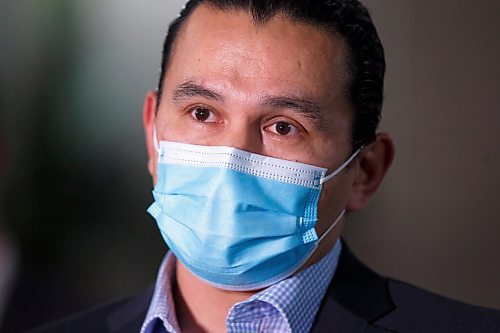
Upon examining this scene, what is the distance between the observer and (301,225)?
5.26ft

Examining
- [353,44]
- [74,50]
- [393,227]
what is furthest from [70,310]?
[353,44]

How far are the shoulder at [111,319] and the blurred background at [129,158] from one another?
0.90 meters

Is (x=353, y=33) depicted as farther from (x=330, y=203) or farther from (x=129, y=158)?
(x=129, y=158)

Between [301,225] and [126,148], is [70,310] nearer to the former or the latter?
[126,148]

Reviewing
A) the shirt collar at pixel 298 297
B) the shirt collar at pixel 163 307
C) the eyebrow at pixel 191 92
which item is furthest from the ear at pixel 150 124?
the shirt collar at pixel 298 297

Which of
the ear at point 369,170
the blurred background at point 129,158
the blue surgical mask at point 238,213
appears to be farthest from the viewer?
the blurred background at point 129,158

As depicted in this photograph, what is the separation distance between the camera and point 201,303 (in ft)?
5.73

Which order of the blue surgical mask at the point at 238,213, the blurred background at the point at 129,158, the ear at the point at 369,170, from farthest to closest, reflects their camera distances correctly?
the blurred background at the point at 129,158 → the ear at the point at 369,170 → the blue surgical mask at the point at 238,213

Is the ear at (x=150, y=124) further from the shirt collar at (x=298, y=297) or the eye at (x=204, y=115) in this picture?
the shirt collar at (x=298, y=297)

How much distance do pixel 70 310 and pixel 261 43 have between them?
64.2 inches

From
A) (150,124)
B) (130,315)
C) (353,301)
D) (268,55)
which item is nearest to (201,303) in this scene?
(130,315)

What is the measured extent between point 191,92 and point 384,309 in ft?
1.93

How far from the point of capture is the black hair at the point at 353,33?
1.66 m

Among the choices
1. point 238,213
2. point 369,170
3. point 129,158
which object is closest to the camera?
point 238,213
